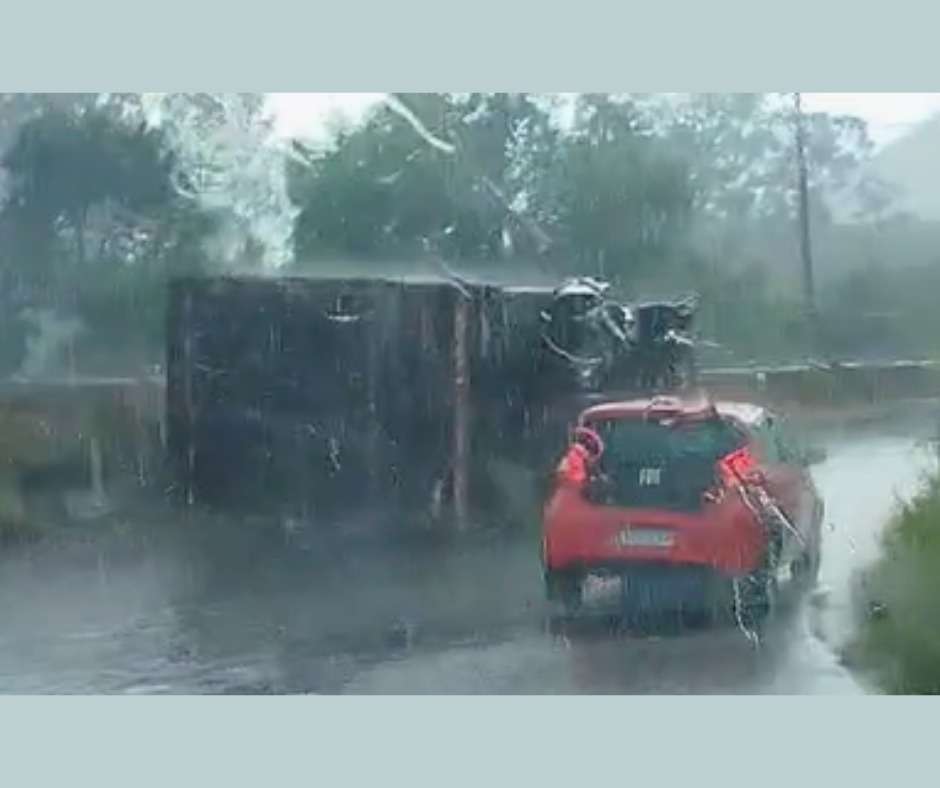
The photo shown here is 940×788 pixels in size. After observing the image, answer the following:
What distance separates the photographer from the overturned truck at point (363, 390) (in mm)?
6207

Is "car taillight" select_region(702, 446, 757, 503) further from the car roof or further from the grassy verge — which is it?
the grassy verge

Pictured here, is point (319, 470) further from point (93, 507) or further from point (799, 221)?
point (799, 221)

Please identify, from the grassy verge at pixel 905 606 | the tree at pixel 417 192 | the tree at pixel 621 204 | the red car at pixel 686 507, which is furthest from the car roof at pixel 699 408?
the tree at pixel 417 192

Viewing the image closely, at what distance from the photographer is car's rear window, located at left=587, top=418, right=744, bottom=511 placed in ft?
20.1

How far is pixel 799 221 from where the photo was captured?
6176 mm

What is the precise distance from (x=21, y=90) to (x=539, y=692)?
8.81 ft

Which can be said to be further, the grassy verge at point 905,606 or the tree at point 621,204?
the tree at point 621,204

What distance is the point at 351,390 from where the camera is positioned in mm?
6250

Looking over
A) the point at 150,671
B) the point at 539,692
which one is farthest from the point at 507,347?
the point at 150,671

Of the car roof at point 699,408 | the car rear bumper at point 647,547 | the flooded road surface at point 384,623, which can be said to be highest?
the car roof at point 699,408

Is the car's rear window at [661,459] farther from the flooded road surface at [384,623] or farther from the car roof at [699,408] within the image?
the flooded road surface at [384,623]

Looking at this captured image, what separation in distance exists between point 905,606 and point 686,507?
803mm

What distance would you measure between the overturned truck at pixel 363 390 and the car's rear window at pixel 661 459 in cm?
19

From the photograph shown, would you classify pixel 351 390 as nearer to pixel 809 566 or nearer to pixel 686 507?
pixel 686 507
